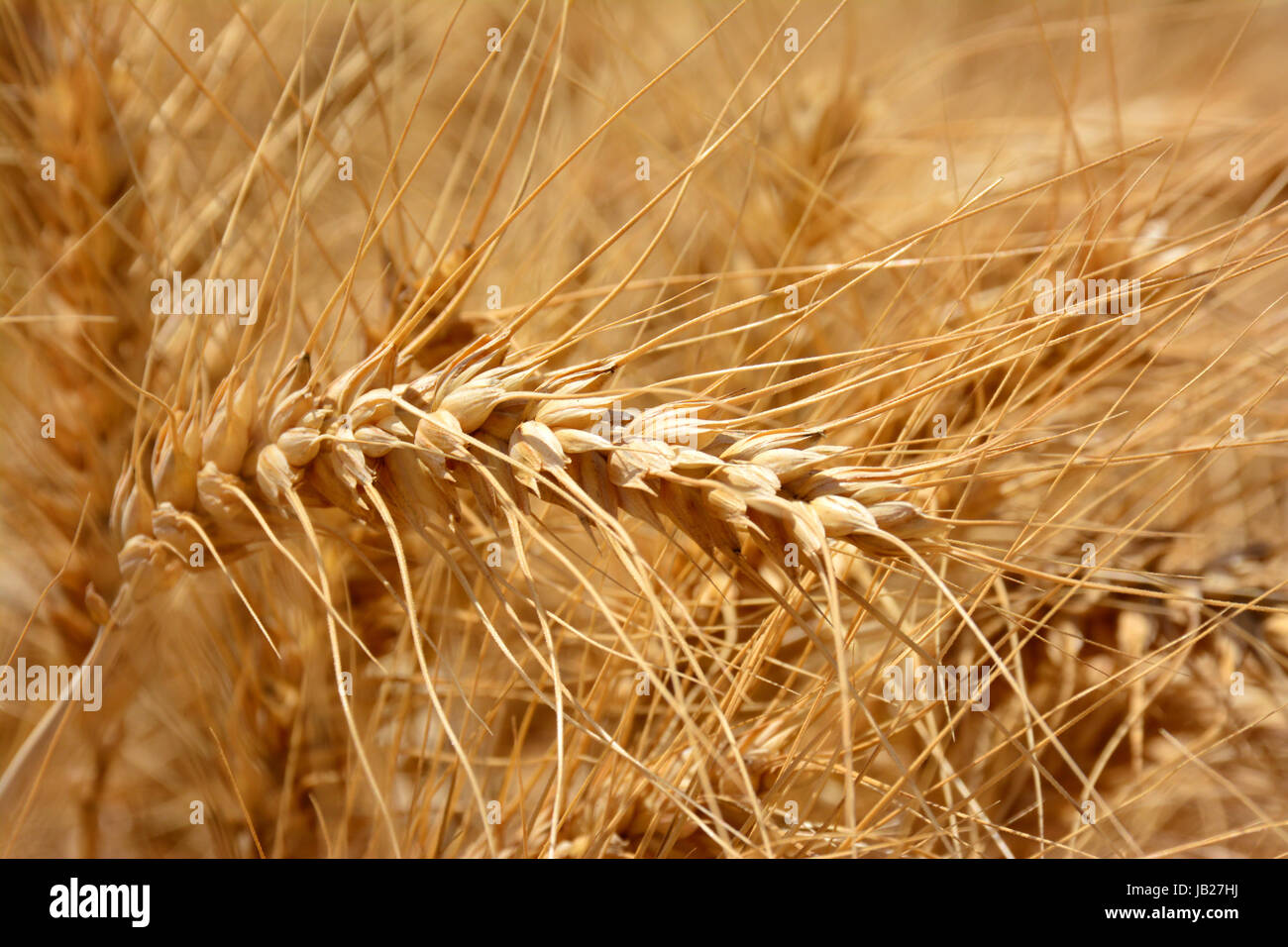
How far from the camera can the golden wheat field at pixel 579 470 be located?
485 millimetres

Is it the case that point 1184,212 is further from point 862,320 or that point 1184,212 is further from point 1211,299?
point 862,320

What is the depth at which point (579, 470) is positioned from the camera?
0.40 metres

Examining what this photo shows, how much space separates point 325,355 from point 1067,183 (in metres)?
0.61

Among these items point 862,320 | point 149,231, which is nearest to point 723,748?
point 862,320

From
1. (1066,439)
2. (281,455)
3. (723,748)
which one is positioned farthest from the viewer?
(1066,439)

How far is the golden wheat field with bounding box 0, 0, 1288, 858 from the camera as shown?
0.49 metres

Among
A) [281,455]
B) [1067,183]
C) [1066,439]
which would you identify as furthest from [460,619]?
[1067,183]

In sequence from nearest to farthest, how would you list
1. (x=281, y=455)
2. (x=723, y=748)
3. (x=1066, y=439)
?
(x=281, y=455)
(x=723, y=748)
(x=1066, y=439)

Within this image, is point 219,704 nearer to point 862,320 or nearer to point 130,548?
point 130,548

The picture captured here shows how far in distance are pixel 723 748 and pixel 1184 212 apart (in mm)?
561

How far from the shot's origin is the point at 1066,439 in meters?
0.68

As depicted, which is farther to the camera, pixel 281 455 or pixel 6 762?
pixel 6 762

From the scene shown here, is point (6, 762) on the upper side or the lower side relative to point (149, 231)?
lower
